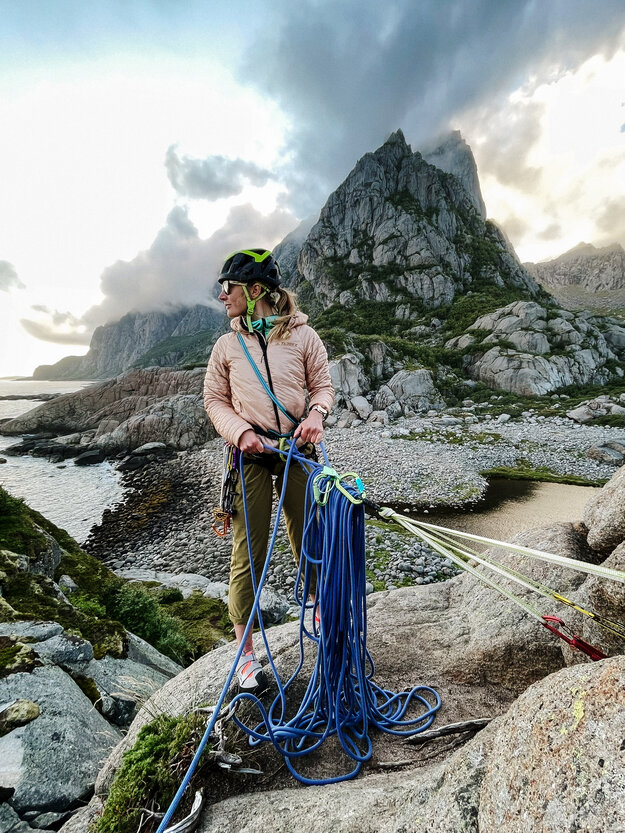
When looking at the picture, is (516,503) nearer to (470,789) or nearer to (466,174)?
(470,789)

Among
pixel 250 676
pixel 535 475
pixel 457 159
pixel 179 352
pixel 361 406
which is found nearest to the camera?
pixel 250 676

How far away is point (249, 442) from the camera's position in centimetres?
292

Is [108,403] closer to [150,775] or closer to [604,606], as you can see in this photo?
[150,775]

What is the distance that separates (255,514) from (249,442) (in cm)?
66

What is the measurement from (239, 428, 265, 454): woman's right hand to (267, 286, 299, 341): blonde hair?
0.85m

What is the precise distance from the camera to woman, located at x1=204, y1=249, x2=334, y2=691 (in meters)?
3.06

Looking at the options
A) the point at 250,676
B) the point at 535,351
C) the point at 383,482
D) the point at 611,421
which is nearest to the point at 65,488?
the point at 383,482

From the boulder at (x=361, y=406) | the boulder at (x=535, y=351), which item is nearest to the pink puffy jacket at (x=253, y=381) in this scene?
the boulder at (x=361, y=406)

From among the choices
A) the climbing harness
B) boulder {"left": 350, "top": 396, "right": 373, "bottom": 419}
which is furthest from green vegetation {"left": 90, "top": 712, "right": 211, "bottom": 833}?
boulder {"left": 350, "top": 396, "right": 373, "bottom": 419}

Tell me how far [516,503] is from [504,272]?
8223 cm

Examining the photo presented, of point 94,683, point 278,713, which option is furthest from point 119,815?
point 94,683

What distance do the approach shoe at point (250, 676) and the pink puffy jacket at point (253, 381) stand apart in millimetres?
1851

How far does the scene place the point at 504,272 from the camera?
82.2 meters

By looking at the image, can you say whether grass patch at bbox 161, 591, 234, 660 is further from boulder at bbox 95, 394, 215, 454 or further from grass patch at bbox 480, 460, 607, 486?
boulder at bbox 95, 394, 215, 454
